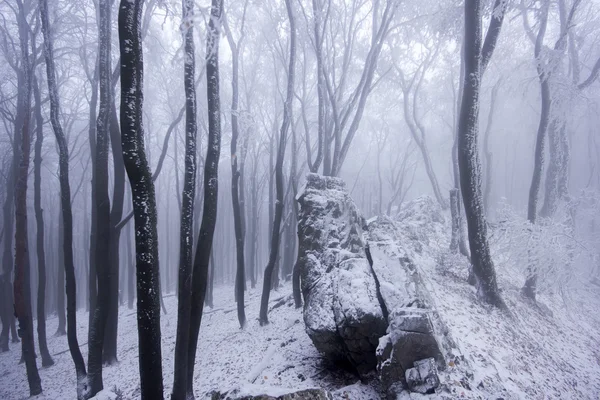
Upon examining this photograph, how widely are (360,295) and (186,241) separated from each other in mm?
3156

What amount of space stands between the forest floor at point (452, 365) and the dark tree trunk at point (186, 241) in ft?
2.66

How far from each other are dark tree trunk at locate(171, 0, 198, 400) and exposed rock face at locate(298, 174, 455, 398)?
6.94ft

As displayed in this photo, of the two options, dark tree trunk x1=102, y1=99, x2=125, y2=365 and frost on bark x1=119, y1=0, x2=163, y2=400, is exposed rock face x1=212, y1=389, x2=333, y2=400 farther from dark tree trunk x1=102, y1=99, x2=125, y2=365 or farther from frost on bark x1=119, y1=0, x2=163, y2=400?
dark tree trunk x1=102, y1=99, x2=125, y2=365

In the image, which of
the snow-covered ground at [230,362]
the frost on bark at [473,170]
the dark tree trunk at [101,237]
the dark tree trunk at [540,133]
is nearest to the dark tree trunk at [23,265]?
the snow-covered ground at [230,362]

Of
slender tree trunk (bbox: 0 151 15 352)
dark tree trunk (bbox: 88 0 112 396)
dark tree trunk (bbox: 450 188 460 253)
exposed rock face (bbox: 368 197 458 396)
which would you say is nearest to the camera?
exposed rock face (bbox: 368 197 458 396)

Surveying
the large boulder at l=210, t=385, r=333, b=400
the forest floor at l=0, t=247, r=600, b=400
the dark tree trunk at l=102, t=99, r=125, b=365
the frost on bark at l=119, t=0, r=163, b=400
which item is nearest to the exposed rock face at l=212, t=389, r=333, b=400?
the large boulder at l=210, t=385, r=333, b=400

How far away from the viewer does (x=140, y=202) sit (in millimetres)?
3314

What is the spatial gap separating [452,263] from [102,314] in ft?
31.3

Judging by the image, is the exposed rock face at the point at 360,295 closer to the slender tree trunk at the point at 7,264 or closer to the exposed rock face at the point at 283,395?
the exposed rock face at the point at 283,395

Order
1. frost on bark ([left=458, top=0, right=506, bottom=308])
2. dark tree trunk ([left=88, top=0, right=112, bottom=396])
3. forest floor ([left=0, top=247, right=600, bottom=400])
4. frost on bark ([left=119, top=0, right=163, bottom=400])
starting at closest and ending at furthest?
frost on bark ([left=119, top=0, right=163, bottom=400]), forest floor ([left=0, top=247, right=600, bottom=400]), dark tree trunk ([left=88, top=0, right=112, bottom=396]), frost on bark ([left=458, top=0, right=506, bottom=308])

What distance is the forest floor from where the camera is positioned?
14.2ft

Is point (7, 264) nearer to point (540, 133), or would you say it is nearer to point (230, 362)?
point (230, 362)

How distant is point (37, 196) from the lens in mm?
9602

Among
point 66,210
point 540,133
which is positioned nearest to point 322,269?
point 66,210
